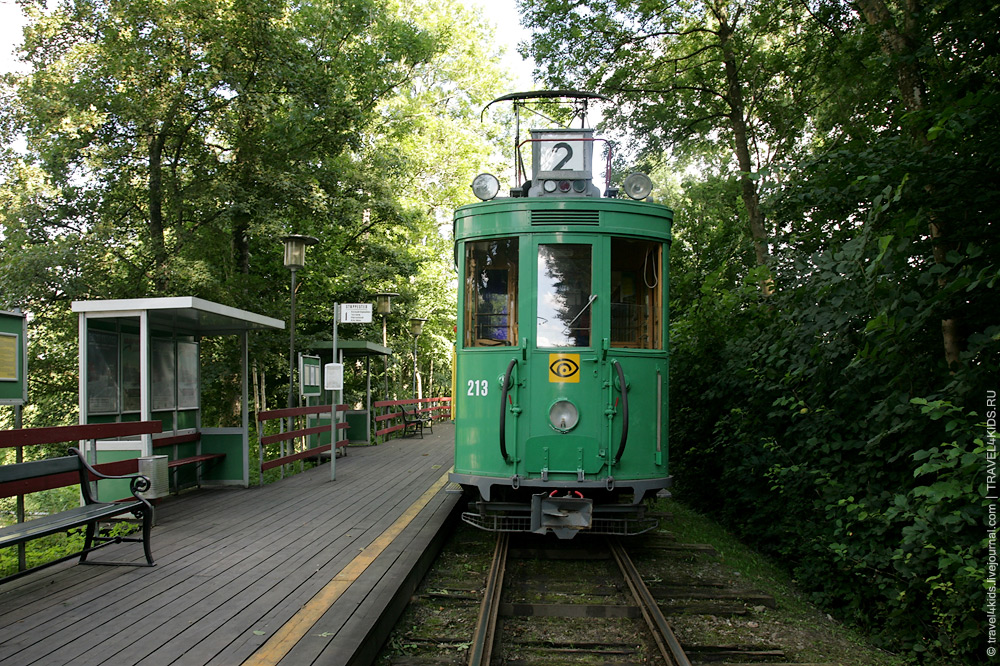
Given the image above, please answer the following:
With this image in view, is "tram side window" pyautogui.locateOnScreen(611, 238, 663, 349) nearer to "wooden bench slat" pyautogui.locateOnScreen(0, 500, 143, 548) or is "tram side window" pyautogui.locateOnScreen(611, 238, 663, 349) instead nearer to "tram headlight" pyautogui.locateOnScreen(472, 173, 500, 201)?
"tram headlight" pyautogui.locateOnScreen(472, 173, 500, 201)

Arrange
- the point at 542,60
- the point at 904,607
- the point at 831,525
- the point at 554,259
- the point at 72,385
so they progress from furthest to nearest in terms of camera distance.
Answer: the point at 72,385 → the point at 542,60 → the point at 554,259 → the point at 831,525 → the point at 904,607

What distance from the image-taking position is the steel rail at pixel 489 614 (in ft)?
14.2

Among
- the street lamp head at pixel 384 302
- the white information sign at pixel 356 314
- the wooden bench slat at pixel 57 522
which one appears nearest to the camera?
the wooden bench slat at pixel 57 522

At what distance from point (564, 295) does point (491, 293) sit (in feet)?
2.30

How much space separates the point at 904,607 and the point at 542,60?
438 inches

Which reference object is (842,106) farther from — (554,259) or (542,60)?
(542,60)

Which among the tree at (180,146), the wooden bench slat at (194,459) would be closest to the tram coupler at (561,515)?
the wooden bench slat at (194,459)

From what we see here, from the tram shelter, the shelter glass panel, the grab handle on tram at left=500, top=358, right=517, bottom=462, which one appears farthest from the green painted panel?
the grab handle on tram at left=500, top=358, right=517, bottom=462

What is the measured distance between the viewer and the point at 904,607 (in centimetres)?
482

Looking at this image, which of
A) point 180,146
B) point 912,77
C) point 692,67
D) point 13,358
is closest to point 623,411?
point 912,77

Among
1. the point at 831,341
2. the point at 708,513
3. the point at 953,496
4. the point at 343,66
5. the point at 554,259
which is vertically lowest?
the point at 708,513

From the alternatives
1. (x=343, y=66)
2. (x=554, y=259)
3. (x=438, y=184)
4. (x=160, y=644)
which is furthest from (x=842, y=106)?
(x=438, y=184)

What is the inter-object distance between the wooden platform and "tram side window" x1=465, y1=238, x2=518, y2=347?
189 centimetres

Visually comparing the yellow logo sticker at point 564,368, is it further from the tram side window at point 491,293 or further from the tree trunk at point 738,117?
the tree trunk at point 738,117
